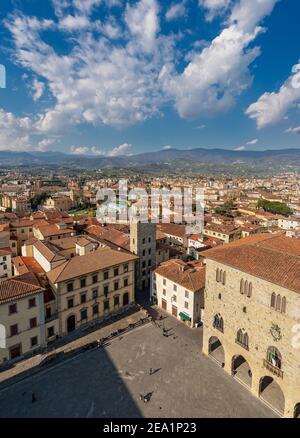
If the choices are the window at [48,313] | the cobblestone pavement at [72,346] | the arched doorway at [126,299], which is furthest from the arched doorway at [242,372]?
the window at [48,313]

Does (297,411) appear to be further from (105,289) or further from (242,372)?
(105,289)

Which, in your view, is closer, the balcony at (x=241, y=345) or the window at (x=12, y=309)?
the balcony at (x=241, y=345)

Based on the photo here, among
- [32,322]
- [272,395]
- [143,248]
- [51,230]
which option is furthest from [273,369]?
[51,230]

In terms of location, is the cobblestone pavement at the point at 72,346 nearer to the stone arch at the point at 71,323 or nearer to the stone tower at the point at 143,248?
the stone arch at the point at 71,323

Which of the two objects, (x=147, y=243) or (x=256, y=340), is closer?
(x=256, y=340)

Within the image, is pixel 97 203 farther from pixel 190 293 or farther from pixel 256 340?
pixel 256 340

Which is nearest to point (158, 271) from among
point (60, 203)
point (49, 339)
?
point (49, 339)

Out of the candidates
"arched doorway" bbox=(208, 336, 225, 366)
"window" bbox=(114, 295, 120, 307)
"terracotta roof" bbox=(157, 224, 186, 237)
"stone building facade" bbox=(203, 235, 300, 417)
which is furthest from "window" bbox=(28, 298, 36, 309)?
"terracotta roof" bbox=(157, 224, 186, 237)
